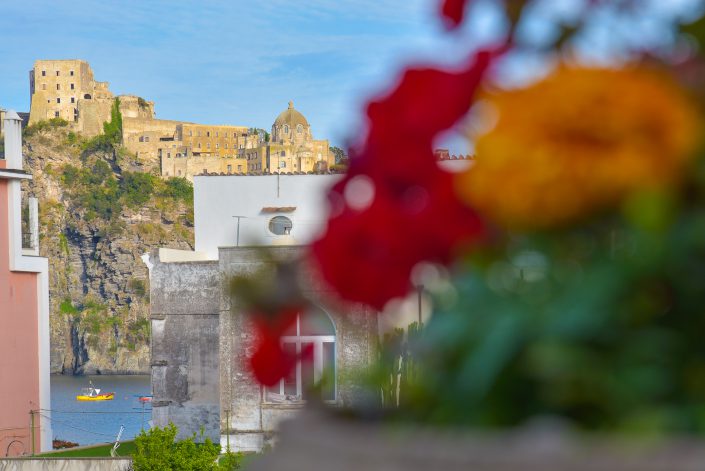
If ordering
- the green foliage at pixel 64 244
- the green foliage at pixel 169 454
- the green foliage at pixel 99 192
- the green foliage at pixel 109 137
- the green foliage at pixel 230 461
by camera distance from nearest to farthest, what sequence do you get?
the green foliage at pixel 230 461, the green foliage at pixel 169 454, the green foliage at pixel 64 244, the green foliage at pixel 99 192, the green foliage at pixel 109 137

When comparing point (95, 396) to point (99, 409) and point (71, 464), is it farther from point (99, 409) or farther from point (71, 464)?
point (71, 464)

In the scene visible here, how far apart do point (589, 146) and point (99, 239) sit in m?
118

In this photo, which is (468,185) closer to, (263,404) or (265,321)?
(265,321)

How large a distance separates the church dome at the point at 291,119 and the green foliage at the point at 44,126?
66.9 ft

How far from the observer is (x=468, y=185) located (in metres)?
1.04

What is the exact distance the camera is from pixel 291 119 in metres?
114

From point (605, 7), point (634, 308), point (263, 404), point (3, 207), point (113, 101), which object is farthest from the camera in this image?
point (113, 101)

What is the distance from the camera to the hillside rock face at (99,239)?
114 metres

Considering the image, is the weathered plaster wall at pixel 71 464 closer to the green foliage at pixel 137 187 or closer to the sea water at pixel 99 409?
the sea water at pixel 99 409

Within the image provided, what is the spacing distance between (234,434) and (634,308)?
668 inches

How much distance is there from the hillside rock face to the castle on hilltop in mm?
1950

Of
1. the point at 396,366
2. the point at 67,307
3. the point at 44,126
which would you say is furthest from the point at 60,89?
the point at 396,366

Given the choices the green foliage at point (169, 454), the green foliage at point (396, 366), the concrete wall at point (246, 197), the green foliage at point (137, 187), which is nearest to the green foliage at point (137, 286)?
the green foliage at point (137, 187)

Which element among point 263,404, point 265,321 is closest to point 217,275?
point 263,404
